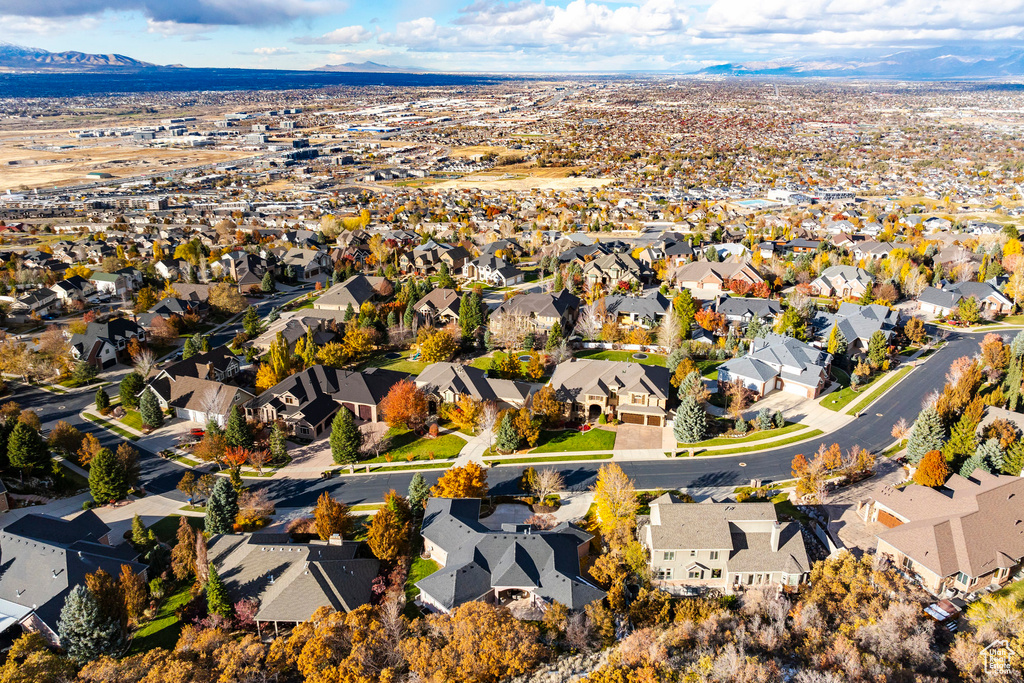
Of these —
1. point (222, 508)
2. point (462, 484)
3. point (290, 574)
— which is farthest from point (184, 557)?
point (462, 484)

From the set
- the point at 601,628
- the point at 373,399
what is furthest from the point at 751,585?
the point at 373,399

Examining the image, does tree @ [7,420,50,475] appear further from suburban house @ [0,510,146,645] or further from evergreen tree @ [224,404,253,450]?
evergreen tree @ [224,404,253,450]

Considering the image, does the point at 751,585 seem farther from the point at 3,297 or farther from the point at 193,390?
the point at 3,297

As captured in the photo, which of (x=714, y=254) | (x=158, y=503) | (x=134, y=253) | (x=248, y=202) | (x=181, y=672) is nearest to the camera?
(x=181, y=672)

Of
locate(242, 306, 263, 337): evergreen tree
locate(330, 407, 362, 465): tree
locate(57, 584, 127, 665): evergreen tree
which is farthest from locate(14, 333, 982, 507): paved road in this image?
locate(242, 306, 263, 337): evergreen tree

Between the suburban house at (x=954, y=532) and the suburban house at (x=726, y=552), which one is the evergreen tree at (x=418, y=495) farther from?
the suburban house at (x=954, y=532)

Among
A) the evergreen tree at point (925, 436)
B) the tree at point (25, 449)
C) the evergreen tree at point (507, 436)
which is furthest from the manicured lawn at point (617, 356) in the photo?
the tree at point (25, 449)
